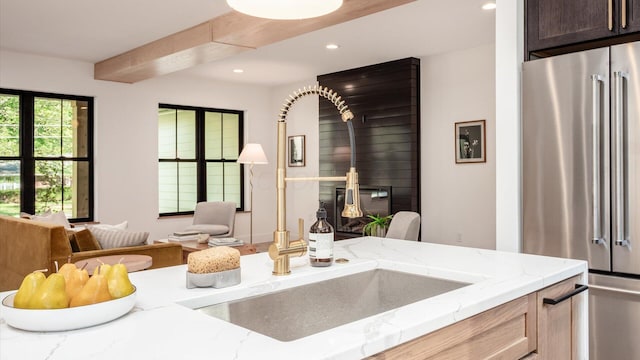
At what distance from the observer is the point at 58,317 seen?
105 cm

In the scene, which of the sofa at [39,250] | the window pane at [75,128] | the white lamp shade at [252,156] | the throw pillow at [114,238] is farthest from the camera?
the white lamp shade at [252,156]

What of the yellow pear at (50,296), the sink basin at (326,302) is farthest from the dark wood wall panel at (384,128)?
the yellow pear at (50,296)

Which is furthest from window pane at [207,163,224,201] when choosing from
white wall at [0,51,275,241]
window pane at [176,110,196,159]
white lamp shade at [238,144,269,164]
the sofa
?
the sofa

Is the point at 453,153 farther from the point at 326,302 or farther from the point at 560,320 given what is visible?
the point at 326,302

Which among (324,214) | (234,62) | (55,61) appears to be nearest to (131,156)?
(55,61)

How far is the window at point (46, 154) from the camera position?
6168mm

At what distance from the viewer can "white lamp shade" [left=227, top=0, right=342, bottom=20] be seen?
1.53 meters

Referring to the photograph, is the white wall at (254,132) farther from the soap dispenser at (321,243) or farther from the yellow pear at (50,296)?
the yellow pear at (50,296)

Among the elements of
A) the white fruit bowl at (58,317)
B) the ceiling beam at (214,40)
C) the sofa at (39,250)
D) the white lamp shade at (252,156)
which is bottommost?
the sofa at (39,250)

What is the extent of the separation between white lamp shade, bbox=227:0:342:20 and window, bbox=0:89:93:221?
5.72 metres

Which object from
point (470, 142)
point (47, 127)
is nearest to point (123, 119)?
point (47, 127)

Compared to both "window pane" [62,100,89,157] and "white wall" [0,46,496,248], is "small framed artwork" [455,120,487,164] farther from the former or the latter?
"window pane" [62,100,89,157]

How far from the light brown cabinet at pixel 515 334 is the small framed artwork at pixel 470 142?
4171mm

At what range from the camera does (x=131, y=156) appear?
23.1 ft
